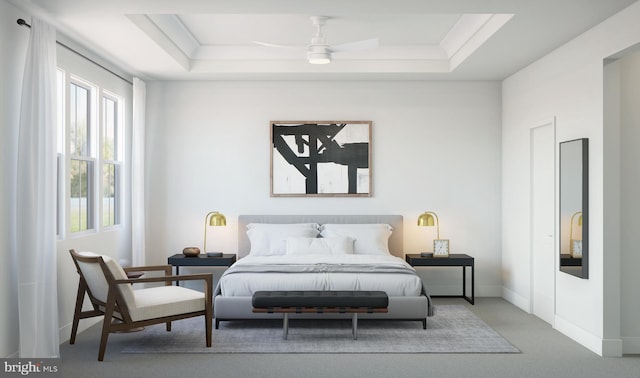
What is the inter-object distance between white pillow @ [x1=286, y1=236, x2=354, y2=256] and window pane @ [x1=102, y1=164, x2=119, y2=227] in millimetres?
2122

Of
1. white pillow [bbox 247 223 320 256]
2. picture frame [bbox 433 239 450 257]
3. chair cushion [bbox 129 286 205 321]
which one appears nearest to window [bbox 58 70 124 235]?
chair cushion [bbox 129 286 205 321]

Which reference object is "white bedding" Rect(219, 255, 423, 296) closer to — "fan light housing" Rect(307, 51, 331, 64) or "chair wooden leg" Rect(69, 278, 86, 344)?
"chair wooden leg" Rect(69, 278, 86, 344)

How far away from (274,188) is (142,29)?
9.64 feet

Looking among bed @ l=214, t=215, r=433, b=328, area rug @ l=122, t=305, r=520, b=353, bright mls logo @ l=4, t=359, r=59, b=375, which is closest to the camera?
bright mls logo @ l=4, t=359, r=59, b=375

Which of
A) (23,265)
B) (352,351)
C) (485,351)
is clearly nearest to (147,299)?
(23,265)

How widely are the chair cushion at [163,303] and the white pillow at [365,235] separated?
2334 millimetres

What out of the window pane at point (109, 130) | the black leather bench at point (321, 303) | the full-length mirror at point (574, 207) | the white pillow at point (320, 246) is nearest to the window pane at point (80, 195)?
the window pane at point (109, 130)

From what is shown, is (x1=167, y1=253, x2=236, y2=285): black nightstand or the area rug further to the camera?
(x1=167, y1=253, x2=236, y2=285): black nightstand

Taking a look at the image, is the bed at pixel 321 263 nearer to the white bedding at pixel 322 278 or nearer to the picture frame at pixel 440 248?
the white bedding at pixel 322 278

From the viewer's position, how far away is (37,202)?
15.0ft

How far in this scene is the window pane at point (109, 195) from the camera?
661 cm

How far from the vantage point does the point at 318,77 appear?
7359mm

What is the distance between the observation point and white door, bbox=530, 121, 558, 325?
6121 millimetres

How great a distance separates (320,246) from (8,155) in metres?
3.50
